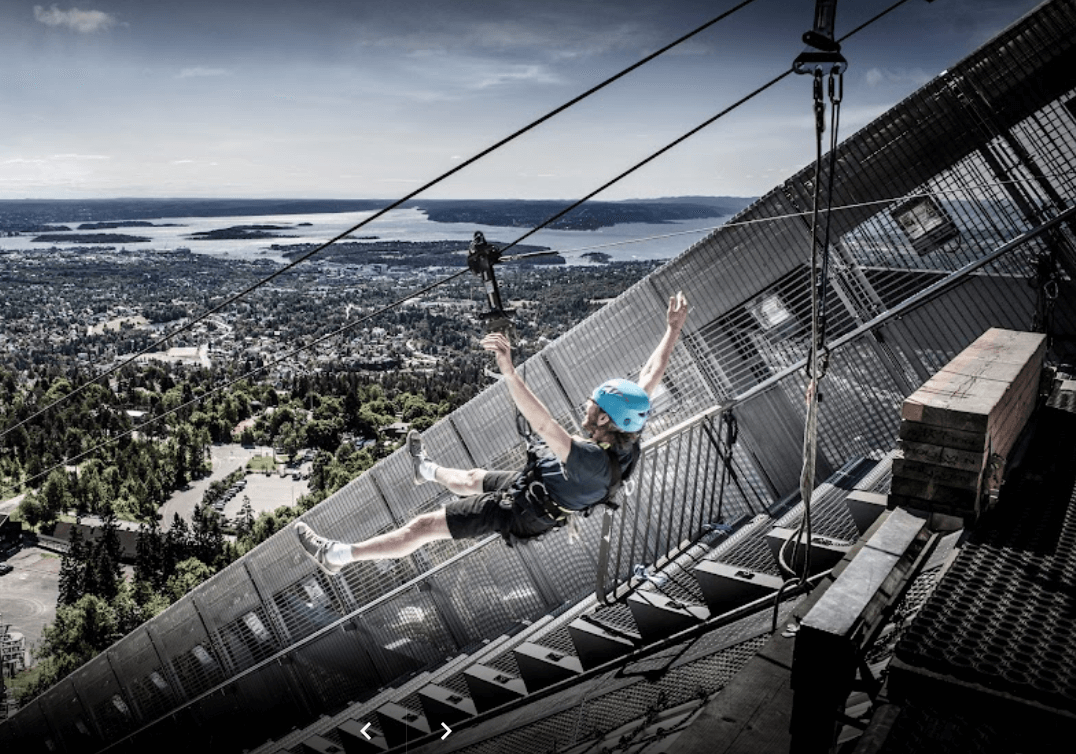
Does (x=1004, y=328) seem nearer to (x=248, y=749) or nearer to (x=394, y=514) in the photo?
(x=394, y=514)

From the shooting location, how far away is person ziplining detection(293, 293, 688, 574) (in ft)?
15.3

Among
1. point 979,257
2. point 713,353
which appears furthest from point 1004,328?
point 713,353

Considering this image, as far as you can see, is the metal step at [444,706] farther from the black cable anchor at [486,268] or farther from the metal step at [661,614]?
the black cable anchor at [486,268]

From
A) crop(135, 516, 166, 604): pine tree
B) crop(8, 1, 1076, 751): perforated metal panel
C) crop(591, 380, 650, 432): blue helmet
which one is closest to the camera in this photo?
crop(591, 380, 650, 432): blue helmet

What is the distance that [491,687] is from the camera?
19.9 feet

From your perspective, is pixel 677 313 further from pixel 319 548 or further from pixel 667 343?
pixel 319 548

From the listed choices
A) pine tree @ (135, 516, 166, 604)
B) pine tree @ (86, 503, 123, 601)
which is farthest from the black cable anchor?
pine tree @ (86, 503, 123, 601)

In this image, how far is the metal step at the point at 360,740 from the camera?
682 cm

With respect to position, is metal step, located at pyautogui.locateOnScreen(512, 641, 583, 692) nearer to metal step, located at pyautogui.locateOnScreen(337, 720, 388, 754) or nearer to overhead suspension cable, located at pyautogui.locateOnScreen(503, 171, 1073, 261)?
metal step, located at pyautogui.locateOnScreen(337, 720, 388, 754)

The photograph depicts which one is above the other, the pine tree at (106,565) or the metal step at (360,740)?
the pine tree at (106,565)

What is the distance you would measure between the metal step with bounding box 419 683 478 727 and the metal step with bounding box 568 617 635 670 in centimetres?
115

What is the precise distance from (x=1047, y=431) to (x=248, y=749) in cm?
970

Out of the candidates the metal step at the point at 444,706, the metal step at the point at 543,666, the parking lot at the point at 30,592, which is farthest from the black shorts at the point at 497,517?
the parking lot at the point at 30,592

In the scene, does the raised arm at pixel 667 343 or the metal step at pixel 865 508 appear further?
the raised arm at pixel 667 343
